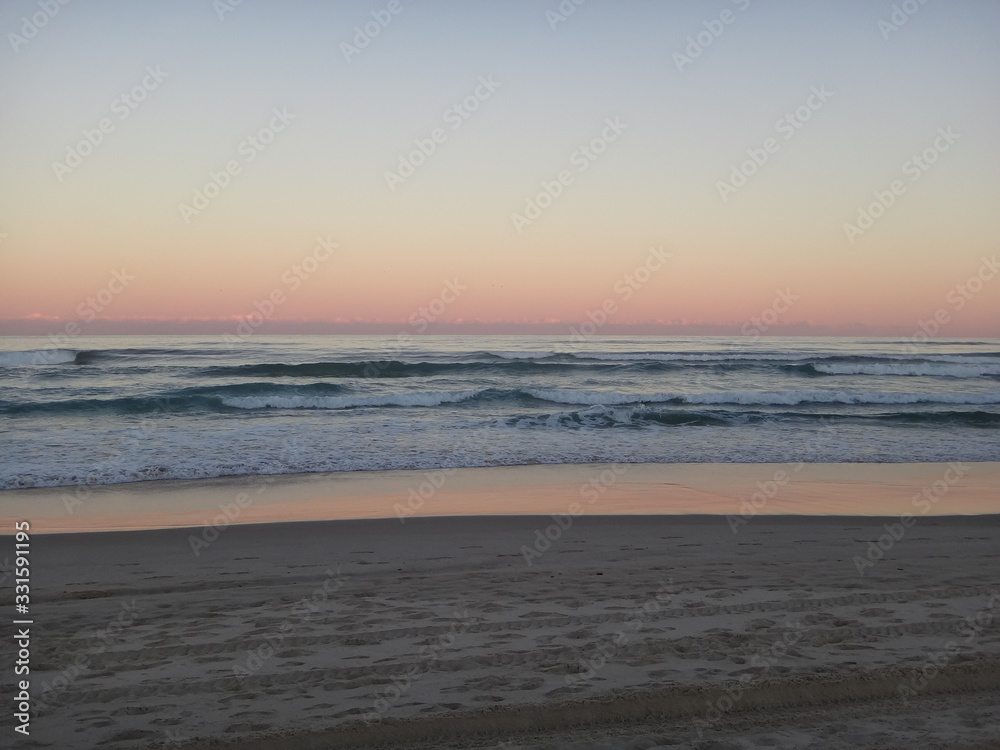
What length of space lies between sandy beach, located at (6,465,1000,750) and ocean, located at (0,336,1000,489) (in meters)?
6.67

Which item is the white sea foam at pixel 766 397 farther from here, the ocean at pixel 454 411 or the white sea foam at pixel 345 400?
the white sea foam at pixel 345 400

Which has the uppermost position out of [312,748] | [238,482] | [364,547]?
[238,482]

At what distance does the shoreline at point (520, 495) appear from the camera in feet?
31.9

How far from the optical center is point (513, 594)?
5.93 metres

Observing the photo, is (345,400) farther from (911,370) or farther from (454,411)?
(911,370)

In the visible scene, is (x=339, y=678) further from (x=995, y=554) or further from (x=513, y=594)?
(x=995, y=554)

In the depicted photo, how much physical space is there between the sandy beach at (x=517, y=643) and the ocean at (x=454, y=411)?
21.9 ft

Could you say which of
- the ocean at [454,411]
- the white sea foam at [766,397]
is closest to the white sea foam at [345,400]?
the ocean at [454,411]

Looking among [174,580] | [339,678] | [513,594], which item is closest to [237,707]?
[339,678]

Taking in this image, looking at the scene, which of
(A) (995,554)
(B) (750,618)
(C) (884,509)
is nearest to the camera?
(B) (750,618)

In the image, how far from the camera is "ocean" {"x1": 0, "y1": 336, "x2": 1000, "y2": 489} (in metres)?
14.7

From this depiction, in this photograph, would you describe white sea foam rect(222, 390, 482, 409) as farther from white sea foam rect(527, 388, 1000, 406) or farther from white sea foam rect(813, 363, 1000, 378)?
white sea foam rect(813, 363, 1000, 378)

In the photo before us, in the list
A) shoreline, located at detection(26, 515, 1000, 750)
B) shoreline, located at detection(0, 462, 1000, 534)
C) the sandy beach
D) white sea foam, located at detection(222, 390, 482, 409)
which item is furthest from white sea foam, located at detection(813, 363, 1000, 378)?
shoreline, located at detection(26, 515, 1000, 750)

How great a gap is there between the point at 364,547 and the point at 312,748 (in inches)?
172
